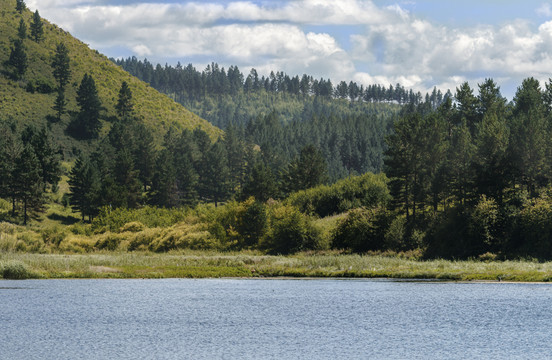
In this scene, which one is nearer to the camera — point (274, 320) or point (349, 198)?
point (274, 320)

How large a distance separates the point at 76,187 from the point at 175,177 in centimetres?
2777

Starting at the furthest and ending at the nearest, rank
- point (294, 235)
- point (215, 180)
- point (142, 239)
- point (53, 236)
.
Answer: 1. point (215, 180)
2. point (142, 239)
3. point (53, 236)
4. point (294, 235)

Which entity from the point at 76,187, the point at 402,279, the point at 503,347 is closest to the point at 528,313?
the point at 503,347

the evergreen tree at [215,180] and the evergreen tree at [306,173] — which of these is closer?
the evergreen tree at [306,173]

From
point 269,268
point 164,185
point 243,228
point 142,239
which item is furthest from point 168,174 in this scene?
point 269,268

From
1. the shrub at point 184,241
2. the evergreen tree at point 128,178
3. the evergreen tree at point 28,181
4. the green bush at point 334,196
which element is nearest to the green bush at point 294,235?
the shrub at point 184,241

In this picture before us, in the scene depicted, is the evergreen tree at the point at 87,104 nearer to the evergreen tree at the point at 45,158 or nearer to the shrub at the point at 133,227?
the evergreen tree at the point at 45,158

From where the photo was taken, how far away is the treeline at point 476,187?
89562 mm

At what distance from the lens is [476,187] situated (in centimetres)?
9781

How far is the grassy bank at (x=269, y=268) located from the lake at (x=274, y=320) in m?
3.72

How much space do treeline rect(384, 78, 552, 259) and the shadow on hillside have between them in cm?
6744

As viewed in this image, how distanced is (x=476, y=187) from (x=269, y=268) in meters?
32.6

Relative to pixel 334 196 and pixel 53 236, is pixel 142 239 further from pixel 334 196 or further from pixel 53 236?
pixel 334 196

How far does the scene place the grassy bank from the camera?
75625mm
